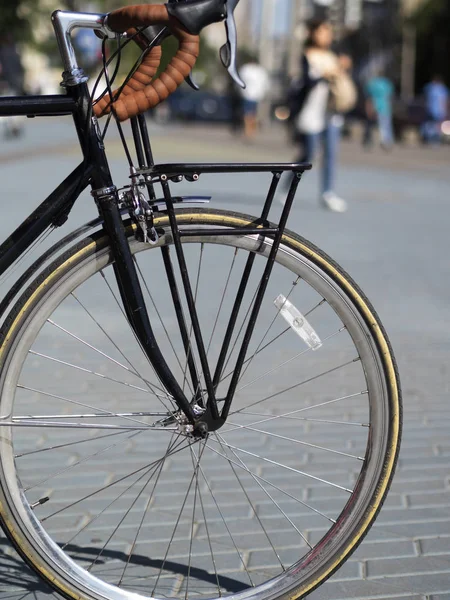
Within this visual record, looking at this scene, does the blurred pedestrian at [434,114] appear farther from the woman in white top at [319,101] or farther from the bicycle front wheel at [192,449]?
the bicycle front wheel at [192,449]

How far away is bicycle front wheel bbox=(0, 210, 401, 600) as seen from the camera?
2414mm

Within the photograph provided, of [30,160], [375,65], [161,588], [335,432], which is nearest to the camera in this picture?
[161,588]

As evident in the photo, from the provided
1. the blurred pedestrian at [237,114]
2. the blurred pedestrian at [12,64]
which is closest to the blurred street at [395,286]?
the blurred pedestrian at [12,64]

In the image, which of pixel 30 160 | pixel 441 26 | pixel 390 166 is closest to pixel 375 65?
pixel 441 26

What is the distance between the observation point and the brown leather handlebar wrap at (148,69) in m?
2.28

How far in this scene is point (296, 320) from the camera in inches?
99.8

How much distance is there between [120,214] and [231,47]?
41 centimetres

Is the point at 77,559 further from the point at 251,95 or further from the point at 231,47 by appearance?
the point at 251,95

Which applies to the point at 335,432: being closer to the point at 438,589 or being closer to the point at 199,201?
the point at 438,589

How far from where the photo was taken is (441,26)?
57062mm

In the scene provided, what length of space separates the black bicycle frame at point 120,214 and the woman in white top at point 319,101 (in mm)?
9305

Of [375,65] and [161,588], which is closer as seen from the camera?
[161,588]

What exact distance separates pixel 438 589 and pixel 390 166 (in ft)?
60.5

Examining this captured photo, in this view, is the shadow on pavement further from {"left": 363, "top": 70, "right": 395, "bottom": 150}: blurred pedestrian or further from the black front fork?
{"left": 363, "top": 70, "right": 395, "bottom": 150}: blurred pedestrian
